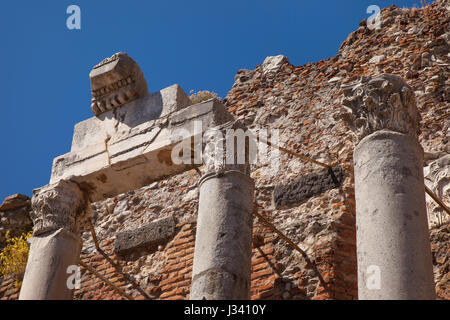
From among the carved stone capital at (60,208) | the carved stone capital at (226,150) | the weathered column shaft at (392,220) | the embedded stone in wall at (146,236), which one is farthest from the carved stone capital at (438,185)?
the carved stone capital at (60,208)

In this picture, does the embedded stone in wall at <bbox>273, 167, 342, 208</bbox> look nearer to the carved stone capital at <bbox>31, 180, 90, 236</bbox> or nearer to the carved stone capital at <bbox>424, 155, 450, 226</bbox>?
the carved stone capital at <bbox>424, 155, 450, 226</bbox>

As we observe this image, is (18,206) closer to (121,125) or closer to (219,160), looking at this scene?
(121,125)

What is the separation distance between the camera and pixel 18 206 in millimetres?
14367

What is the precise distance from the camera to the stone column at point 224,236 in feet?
25.3

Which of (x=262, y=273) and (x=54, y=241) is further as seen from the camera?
(x=262, y=273)

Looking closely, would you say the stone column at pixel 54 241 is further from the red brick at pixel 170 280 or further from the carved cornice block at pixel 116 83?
the red brick at pixel 170 280

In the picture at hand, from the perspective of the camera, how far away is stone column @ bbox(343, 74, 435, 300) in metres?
6.59

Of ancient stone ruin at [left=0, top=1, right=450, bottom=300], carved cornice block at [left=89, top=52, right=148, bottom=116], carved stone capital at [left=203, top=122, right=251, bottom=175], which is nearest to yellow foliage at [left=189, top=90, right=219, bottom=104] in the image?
ancient stone ruin at [left=0, top=1, right=450, bottom=300]

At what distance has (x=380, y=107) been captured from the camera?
25.5 ft

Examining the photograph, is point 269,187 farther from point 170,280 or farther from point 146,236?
point 146,236

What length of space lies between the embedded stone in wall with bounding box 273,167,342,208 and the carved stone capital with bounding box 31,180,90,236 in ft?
9.49

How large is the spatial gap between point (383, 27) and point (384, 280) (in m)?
6.96

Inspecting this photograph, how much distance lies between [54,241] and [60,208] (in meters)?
0.48

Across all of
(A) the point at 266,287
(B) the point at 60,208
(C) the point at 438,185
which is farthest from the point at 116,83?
(C) the point at 438,185
